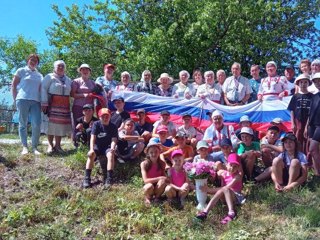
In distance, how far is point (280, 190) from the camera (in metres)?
7.15

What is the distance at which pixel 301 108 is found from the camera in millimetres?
8070

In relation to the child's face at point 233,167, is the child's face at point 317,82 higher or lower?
higher

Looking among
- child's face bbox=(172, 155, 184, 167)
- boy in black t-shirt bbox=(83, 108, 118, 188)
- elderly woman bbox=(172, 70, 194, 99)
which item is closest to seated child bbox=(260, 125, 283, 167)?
child's face bbox=(172, 155, 184, 167)

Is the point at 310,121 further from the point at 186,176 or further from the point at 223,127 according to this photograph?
the point at 186,176

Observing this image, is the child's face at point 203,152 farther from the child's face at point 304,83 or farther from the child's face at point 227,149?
the child's face at point 304,83

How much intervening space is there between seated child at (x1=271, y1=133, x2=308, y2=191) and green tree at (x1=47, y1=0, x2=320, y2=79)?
40.3 ft

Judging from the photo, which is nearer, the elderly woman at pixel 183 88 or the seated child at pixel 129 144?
the seated child at pixel 129 144

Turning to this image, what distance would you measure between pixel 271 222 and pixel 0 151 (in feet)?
21.6

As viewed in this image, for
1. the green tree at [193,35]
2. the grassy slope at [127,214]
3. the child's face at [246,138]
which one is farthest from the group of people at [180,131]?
the green tree at [193,35]

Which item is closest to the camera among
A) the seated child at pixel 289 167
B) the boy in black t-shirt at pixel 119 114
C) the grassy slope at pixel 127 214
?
the grassy slope at pixel 127 214

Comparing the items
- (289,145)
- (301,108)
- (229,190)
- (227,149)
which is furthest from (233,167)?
(301,108)

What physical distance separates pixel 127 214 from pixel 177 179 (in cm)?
103

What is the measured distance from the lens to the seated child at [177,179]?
7082 mm

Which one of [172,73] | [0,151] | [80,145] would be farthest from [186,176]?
[172,73]
